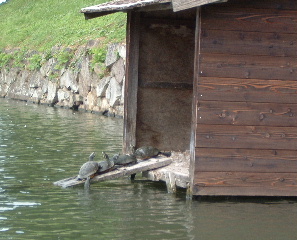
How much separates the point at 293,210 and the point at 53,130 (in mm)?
12927

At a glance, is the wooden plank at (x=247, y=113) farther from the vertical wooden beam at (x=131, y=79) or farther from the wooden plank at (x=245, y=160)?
the vertical wooden beam at (x=131, y=79)

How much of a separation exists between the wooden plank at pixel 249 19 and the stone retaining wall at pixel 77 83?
16.9 meters

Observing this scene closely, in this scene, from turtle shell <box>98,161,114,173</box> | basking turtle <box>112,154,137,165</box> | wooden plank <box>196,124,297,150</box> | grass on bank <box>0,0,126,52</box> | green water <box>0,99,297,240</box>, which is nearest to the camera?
green water <box>0,99,297,240</box>

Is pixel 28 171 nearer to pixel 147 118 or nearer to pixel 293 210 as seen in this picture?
pixel 147 118

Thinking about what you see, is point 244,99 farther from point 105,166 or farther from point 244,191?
point 105,166

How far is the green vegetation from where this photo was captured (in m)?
34.3

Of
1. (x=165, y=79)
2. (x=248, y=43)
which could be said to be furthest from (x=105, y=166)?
(x=248, y=43)

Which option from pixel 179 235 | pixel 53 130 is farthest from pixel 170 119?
pixel 53 130

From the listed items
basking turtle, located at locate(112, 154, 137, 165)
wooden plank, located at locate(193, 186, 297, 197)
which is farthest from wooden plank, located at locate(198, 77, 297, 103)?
basking turtle, located at locate(112, 154, 137, 165)

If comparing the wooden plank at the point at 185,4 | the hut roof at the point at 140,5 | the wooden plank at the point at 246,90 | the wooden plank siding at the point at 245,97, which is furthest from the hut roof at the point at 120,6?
the wooden plank at the point at 246,90

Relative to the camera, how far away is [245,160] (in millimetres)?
10555

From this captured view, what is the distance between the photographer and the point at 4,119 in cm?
2625

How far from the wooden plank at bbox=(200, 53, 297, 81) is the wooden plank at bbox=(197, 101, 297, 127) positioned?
0.41 m

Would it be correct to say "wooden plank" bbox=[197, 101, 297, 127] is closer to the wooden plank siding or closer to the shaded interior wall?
the wooden plank siding
